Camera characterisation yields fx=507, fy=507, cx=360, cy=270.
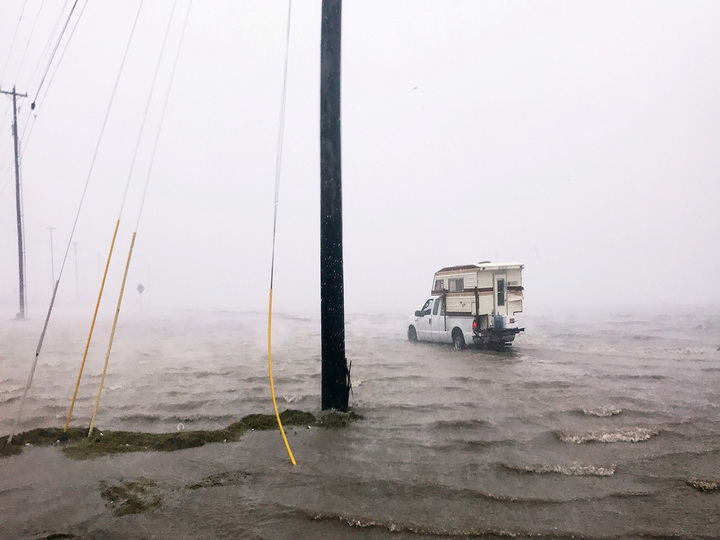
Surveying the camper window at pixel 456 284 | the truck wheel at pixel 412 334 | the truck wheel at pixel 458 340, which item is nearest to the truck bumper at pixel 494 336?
the truck wheel at pixel 458 340

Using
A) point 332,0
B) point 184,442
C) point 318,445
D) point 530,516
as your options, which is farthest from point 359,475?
point 332,0

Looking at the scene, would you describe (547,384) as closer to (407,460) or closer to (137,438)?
(407,460)

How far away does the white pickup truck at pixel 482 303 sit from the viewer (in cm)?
1625

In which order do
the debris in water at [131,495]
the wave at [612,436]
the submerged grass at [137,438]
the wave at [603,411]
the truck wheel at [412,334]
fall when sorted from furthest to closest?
the truck wheel at [412,334]
the wave at [603,411]
the wave at [612,436]
the submerged grass at [137,438]
the debris in water at [131,495]

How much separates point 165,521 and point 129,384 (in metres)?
7.34

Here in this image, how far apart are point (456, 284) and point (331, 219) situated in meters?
10.5

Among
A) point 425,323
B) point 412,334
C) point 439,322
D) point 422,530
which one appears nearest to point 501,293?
point 439,322

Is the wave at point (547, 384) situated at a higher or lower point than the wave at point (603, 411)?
higher

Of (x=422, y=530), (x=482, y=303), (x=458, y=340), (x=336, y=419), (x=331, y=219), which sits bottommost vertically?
(x=422, y=530)

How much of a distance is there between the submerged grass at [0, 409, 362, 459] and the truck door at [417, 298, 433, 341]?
39.1ft

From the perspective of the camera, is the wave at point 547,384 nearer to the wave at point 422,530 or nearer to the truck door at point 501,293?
the truck door at point 501,293

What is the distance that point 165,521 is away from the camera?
433 cm

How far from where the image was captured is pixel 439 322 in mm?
18328

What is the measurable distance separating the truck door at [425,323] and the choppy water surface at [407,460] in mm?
6368
